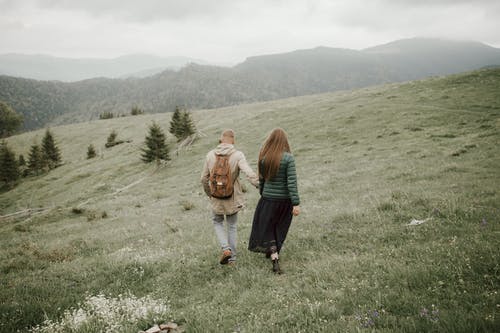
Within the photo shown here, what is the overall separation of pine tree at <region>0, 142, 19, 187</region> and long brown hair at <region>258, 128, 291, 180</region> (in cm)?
6233

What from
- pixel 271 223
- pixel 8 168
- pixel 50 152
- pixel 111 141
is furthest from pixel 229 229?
pixel 50 152

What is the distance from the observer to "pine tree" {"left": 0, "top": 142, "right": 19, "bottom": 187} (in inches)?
2048

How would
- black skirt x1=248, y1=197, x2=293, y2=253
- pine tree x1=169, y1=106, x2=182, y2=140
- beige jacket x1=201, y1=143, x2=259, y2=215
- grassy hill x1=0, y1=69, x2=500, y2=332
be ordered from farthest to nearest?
pine tree x1=169, y1=106, x2=182, y2=140
beige jacket x1=201, y1=143, x2=259, y2=215
black skirt x1=248, y1=197, x2=293, y2=253
grassy hill x1=0, y1=69, x2=500, y2=332

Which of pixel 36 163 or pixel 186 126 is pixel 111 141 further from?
pixel 186 126

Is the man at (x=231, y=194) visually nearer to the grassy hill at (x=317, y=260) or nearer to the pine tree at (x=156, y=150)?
the grassy hill at (x=317, y=260)

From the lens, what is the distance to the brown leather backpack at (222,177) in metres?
7.33

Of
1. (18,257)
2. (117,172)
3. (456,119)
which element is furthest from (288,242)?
(117,172)

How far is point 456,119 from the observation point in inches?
1022

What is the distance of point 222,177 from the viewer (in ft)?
24.1

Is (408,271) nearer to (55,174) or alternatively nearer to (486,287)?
(486,287)

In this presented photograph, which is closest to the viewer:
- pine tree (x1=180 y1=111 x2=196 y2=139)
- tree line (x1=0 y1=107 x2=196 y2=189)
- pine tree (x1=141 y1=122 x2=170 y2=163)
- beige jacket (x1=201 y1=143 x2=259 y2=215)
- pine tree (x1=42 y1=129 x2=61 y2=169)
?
beige jacket (x1=201 y1=143 x2=259 y2=215)

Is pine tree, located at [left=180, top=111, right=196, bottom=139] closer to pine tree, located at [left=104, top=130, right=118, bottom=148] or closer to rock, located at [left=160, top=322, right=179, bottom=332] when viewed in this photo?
pine tree, located at [left=104, top=130, right=118, bottom=148]

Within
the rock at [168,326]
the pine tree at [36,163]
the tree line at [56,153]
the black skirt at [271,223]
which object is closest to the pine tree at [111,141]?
the tree line at [56,153]

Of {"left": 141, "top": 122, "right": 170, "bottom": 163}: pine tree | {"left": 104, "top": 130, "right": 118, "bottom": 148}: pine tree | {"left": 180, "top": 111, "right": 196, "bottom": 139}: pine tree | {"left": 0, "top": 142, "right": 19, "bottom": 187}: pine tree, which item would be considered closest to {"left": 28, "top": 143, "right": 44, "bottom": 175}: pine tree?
{"left": 0, "top": 142, "right": 19, "bottom": 187}: pine tree
